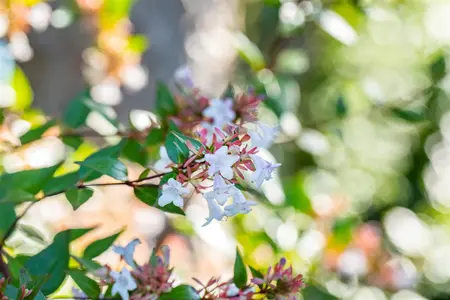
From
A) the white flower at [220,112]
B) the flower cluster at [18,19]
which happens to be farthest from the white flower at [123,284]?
the flower cluster at [18,19]

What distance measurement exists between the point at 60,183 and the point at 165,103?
0.23 meters

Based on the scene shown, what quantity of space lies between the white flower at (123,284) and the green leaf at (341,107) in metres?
0.68

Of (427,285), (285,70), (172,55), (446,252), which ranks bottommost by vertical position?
(427,285)

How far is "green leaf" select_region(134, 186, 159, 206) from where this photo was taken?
506 mm

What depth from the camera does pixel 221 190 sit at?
0.43 meters

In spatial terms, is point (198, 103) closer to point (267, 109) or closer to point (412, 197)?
point (267, 109)

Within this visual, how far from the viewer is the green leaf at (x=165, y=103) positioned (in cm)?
76

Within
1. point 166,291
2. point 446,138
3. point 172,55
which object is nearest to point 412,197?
point 446,138

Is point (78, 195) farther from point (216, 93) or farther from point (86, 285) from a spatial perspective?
point (216, 93)

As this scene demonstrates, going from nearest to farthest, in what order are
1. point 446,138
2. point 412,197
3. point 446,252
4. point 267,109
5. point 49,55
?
point 267,109 < point 49,55 < point 446,252 < point 446,138 < point 412,197

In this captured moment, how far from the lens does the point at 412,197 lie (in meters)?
2.40

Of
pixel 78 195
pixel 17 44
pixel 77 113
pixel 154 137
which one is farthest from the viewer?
pixel 17 44

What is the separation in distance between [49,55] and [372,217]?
158 cm

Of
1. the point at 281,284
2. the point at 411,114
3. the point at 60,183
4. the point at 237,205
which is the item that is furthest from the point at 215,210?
the point at 411,114
